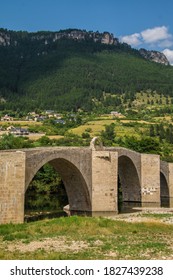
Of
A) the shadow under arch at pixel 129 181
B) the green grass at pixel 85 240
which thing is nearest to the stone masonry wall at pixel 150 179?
the shadow under arch at pixel 129 181

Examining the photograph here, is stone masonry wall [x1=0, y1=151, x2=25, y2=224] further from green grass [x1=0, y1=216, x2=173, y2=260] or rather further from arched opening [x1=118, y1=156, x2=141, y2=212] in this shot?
arched opening [x1=118, y1=156, x2=141, y2=212]

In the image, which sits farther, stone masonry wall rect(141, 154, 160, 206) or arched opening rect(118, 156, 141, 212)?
stone masonry wall rect(141, 154, 160, 206)

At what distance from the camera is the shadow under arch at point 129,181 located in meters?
39.1

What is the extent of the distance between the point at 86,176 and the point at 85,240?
13.4 m

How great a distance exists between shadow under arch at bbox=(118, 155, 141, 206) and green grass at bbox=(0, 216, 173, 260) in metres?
18.2

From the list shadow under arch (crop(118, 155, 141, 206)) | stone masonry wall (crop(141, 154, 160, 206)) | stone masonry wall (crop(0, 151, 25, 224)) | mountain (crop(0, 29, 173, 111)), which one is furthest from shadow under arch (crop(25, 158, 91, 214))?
mountain (crop(0, 29, 173, 111))

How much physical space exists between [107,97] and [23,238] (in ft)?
402

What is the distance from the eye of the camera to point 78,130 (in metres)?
90.4

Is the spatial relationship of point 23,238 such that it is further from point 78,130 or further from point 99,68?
point 99,68

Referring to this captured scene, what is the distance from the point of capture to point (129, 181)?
40.9m

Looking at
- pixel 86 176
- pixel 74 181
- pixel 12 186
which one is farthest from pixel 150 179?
pixel 12 186

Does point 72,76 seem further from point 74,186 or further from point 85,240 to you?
point 85,240

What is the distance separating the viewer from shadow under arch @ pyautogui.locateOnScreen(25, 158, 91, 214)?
28.8 metres
